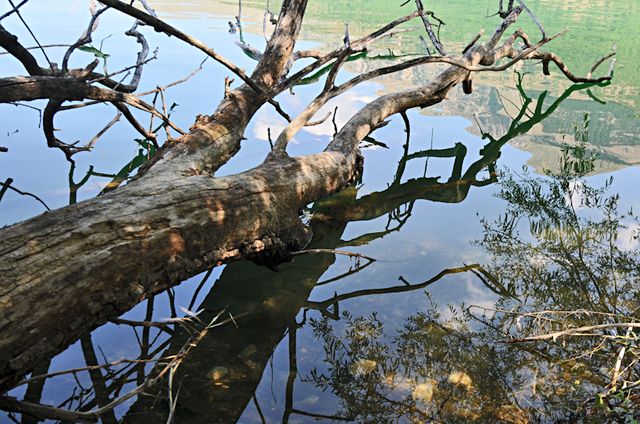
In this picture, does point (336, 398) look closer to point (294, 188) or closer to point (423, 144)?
point (294, 188)

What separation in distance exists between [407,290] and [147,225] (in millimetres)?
1430

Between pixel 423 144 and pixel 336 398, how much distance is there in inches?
142

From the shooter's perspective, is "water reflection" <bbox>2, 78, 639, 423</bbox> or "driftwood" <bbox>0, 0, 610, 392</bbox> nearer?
"driftwood" <bbox>0, 0, 610, 392</bbox>

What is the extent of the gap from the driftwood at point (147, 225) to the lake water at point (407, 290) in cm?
28

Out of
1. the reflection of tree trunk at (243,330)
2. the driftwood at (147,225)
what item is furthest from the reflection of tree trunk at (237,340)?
the driftwood at (147,225)

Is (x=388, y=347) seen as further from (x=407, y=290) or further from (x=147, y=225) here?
(x=147, y=225)

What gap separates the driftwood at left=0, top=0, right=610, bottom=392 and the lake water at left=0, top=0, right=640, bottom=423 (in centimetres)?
28

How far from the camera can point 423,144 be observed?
5.59 m

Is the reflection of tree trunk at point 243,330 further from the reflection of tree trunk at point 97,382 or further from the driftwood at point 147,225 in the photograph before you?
the driftwood at point 147,225

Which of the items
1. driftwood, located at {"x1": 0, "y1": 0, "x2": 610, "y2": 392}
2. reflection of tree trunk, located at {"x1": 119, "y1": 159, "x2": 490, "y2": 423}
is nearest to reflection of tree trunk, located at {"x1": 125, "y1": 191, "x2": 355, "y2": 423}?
reflection of tree trunk, located at {"x1": 119, "y1": 159, "x2": 490, "y2": 423}

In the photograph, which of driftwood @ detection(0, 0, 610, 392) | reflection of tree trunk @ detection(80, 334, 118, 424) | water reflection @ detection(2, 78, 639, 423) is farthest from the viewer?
water reflection @ detection(2, 78, 639, 423)

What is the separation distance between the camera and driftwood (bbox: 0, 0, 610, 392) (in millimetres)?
1895

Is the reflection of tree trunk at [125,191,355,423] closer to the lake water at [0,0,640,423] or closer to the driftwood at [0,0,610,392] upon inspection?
the lake water at [0,0,640,423]

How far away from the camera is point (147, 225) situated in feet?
7.51
